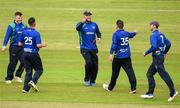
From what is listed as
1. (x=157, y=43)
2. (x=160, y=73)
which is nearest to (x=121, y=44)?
(x=157, y=43)

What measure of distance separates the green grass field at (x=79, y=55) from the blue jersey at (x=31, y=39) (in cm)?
136

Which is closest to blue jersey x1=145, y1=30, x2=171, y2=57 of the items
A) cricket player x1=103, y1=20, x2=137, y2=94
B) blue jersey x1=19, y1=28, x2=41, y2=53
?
cricket player x1=103, y1=20, x2=137, y2=94

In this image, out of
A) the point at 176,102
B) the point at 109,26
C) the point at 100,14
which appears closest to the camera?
→ the point at 176,102

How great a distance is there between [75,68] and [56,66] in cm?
83

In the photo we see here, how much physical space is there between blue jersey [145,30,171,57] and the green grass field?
1.41 meters

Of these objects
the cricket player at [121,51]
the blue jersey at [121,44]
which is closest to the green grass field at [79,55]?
the cricket player at [121,51]

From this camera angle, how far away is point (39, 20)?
39.7m

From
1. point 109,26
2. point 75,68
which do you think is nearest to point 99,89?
point 75,68

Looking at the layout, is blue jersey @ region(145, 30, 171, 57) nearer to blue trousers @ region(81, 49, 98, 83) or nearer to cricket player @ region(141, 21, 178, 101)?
cricket player @ region(141, 21, 178, 101)

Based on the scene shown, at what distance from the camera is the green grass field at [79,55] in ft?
61.5

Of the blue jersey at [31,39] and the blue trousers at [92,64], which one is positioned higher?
the blue jersey at [31,39]

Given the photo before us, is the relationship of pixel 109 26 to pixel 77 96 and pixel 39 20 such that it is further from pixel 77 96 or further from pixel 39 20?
pixel 77 96

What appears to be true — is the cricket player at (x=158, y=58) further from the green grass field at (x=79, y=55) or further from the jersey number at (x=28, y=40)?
the jersey number at (x=28, y=40)

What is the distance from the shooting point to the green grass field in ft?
61.5
